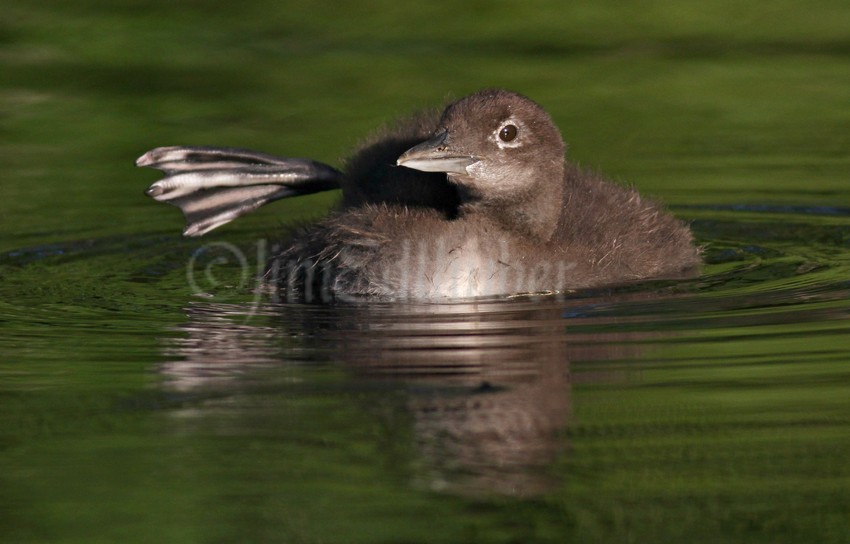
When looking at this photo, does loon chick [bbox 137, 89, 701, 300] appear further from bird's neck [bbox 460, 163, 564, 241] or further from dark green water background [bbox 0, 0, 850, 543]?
dark green water background [bbox 0, 0, 850, 543]

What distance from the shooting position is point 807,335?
5.90 meters

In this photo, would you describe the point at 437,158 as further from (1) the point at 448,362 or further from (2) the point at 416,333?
(1) the point at 448,362

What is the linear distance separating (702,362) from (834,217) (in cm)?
313

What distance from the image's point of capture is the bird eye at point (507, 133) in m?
7.17

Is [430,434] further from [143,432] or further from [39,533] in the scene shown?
[39,533]

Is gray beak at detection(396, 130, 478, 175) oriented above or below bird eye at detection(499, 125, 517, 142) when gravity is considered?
below

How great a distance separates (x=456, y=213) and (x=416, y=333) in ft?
4.43

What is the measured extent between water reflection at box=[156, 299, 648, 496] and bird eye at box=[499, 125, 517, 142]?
798 millimetres

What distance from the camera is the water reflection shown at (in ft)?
15.0

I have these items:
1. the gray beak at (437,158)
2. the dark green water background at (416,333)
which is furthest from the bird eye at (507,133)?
the dark green water background at (416,333)

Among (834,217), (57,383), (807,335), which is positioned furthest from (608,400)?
(834,217)

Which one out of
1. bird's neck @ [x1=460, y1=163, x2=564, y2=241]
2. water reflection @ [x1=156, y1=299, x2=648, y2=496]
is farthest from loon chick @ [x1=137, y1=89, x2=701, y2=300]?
water reflection @ [x1=156, y1=299, x2=648, y2=496]

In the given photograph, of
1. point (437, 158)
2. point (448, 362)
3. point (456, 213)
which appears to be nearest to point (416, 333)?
point (448, 362)

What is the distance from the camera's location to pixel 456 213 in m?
7.36
